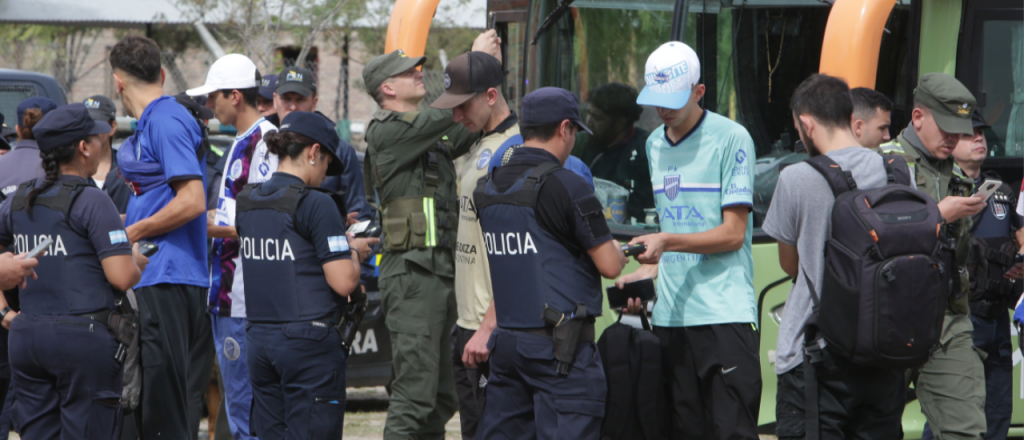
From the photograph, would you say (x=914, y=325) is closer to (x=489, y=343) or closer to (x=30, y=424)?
(x=489, y=343)

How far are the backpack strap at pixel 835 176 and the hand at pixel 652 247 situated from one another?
610 millimetres

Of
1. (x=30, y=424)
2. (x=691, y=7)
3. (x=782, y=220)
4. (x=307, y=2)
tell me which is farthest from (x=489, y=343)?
(x=307, y=2)

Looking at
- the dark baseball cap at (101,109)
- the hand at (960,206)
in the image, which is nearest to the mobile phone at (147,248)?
the dark baseball cap at (101,109)

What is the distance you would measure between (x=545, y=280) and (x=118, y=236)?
64.8 inches

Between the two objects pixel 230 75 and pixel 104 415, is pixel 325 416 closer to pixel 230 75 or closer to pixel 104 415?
pixel 104 415

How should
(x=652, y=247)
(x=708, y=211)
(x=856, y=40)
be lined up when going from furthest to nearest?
1. (x=856, y=40)
2. (x=708, y=211)
3. (x=652, y=247)

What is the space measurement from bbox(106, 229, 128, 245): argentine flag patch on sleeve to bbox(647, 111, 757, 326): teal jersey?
2.11 m

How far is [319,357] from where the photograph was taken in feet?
12.6

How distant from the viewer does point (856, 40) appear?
14.1 ft

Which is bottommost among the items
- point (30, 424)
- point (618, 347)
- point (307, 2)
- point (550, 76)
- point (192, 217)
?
point (30, 424)

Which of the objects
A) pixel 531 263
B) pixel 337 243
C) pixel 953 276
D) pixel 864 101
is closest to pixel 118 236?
pixel 337 243

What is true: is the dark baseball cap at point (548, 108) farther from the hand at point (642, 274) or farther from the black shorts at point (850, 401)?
the black shorts at point (850, 401)

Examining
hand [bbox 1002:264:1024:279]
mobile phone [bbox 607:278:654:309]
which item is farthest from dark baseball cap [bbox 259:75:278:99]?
hand [bbox 1002:264:1024:279]

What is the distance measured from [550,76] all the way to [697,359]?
278cm
